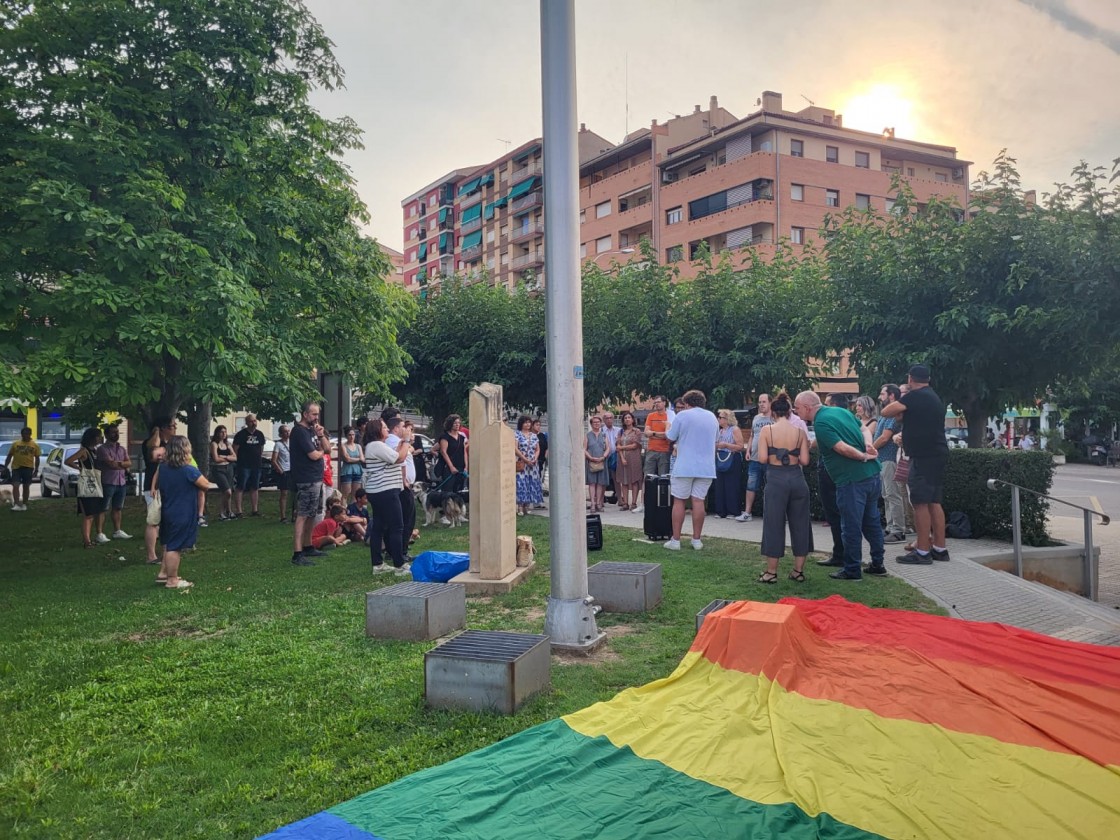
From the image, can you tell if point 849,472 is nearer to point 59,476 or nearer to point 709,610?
point 709,610

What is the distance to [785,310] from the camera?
821 inches

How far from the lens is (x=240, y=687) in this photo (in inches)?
215

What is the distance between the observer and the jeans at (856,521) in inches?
332

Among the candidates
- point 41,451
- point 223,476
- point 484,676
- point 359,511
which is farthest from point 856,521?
point 41,451

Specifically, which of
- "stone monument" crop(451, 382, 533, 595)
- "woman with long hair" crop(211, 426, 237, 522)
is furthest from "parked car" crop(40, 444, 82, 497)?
"stone monument" crop(451, 382, 533, 595)

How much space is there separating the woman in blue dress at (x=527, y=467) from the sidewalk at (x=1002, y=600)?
22.0 ft

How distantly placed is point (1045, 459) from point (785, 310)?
10256mm

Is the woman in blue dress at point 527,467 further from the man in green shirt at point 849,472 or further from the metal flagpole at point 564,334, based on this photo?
the metal flagpole at point 564,334

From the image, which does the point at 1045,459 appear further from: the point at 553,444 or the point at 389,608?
the point at 389,608

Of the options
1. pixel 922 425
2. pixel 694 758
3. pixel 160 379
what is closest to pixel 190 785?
pixel 694 758

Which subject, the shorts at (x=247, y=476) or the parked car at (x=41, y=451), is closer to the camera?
the shorts at (x=247, y=476)

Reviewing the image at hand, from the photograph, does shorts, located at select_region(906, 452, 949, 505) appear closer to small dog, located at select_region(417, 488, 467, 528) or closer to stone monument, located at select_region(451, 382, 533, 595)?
stone monument, located at select_region(451, 382, 533, 595)

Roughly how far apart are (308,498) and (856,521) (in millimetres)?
6924

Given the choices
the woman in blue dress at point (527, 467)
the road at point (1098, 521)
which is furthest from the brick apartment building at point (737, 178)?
the woman in blue dress at point (527, 467)
